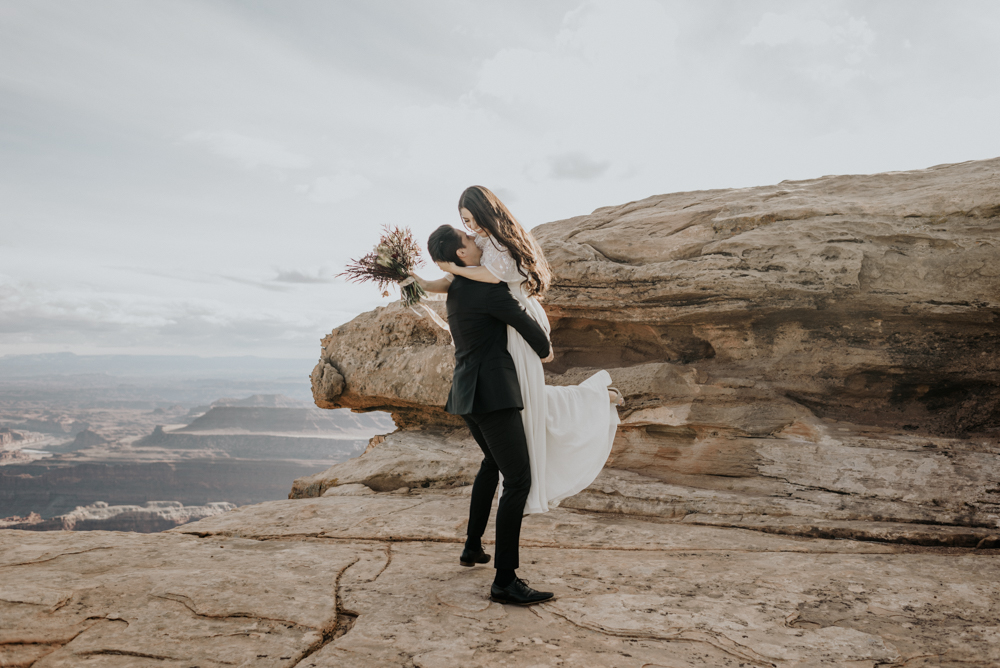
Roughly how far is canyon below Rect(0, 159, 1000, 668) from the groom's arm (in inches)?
65.9

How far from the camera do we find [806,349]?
6.71 metres

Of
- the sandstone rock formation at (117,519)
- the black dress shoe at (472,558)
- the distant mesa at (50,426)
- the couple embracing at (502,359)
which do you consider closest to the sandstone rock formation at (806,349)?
the black dress shoe at (472,558)

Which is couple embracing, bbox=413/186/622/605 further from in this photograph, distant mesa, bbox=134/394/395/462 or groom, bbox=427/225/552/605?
distant mesa, bbox=134/394/395/462

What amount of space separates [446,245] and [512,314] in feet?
2.12

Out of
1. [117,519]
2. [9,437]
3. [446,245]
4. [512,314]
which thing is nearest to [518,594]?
[512,314]

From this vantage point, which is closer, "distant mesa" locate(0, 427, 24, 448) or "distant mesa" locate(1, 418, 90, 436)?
"distant mesa" locate(0, 427, 24, 448)

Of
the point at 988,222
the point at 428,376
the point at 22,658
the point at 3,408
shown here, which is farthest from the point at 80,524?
the point at 3,408

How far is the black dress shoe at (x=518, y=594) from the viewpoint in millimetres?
3346

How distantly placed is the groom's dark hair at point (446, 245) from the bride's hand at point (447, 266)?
3 cm

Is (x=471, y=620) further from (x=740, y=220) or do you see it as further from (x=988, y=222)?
(x=988, y=222)

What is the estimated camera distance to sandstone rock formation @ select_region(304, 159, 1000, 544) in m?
5.49

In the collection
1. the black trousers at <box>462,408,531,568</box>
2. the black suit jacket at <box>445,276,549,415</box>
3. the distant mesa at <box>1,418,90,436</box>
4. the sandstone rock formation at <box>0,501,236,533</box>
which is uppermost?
the black suit jacket at <box>445,276,549,415</box>

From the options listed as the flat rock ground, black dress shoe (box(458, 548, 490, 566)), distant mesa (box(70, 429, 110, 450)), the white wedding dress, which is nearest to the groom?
the white wedding dress

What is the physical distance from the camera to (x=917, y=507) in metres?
5.15
